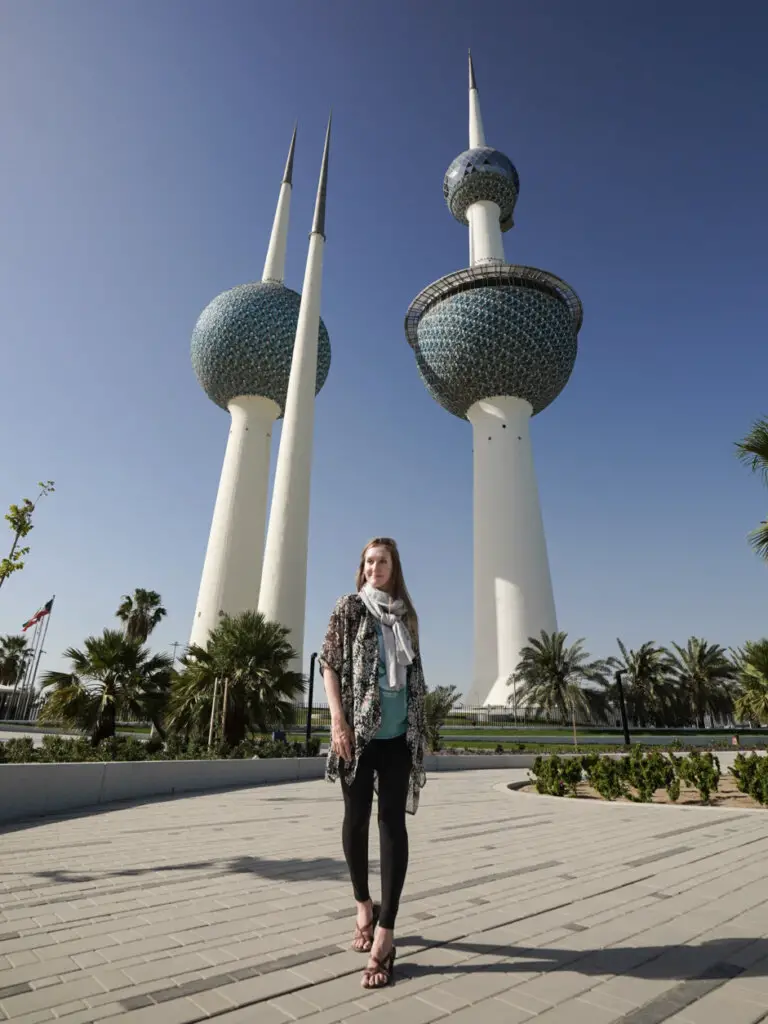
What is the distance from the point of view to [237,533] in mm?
50594

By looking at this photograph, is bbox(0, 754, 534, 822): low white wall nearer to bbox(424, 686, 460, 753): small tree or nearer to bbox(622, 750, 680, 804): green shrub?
bbox(622, 750, 680, 804): green shrub

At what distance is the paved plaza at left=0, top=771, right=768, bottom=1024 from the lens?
240cm

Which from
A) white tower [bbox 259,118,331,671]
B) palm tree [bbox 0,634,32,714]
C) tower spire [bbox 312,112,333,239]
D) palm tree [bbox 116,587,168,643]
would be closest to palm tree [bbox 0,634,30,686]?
palm tree [bbox 0,634,32,714]

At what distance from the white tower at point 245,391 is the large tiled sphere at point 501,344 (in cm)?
1284

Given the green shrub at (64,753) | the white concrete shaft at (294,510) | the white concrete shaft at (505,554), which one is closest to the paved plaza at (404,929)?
the green shrub at (64,753)

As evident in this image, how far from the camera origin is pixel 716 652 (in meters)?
48.7

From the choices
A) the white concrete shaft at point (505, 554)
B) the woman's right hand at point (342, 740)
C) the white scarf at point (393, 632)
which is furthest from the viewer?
the white concrete shaft at point (505, 554)

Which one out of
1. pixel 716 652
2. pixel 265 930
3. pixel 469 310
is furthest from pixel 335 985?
pixel 469 310

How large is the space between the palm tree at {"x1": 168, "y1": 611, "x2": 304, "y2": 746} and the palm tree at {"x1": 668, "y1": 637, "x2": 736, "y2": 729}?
38.7 m

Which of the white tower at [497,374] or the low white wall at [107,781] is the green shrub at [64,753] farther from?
the white tower at [497,374]

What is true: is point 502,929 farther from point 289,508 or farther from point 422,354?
point 422,354

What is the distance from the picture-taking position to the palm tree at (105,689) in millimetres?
18141

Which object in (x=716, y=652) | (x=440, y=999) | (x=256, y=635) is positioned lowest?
(x=440, y=999)

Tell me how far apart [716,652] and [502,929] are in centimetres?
5313
